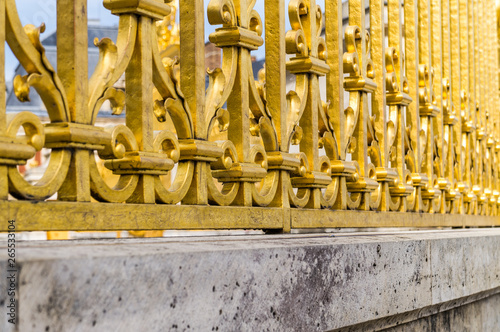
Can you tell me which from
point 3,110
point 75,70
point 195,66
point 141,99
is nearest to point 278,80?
point 195,66

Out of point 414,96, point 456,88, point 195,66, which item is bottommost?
point 195,66

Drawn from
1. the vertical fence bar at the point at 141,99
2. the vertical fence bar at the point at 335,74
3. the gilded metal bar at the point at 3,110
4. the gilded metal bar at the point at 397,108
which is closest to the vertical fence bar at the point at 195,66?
the vertical fence bar at the point at 141,99

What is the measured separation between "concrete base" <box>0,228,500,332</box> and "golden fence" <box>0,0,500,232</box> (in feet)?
0.30

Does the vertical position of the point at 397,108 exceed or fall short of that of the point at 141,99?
it exceeds it

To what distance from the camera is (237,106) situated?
155cm

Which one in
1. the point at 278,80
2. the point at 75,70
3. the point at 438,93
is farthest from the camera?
the point at 438,93

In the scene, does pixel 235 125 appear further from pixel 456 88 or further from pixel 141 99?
pixel 456 88

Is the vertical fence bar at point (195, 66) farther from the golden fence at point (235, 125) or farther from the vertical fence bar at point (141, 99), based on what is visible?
the vertical fence bar at point (141, 99)

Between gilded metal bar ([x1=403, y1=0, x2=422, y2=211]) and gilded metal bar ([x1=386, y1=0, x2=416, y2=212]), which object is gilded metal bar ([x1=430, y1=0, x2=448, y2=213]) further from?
gilded metal bar ([x1=386, y1=0, x2=416, y2=212])

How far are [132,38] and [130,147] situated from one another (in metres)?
0.18

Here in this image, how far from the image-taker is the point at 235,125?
155 cm

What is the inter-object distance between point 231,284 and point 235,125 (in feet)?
1.67

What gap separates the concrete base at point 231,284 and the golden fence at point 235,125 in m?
0.09

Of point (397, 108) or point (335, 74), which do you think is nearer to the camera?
point (335, 74)
